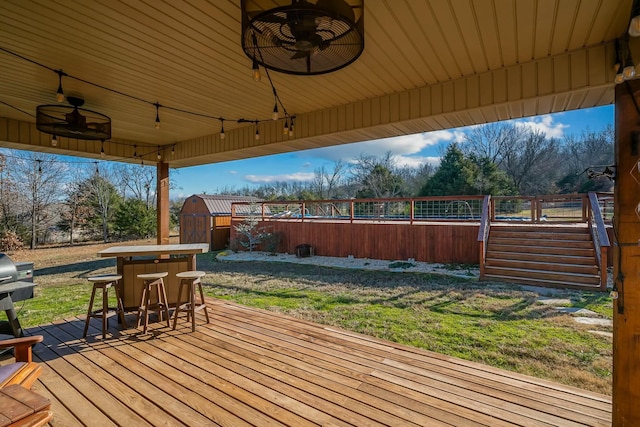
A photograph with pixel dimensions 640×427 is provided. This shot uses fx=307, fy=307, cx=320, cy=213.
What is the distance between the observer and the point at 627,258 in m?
1.61

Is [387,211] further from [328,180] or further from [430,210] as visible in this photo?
[328,180]

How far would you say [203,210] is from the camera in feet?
42.1

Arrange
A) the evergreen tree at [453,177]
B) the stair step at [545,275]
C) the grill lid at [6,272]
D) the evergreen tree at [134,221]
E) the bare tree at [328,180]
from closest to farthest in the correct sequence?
the grill lid at [6,272] → the stair step at [545,275] → the evergreen tree at [134,221] → the evergreen tree at [453,177] → the bare tree at [328,180]

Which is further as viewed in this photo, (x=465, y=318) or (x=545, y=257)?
(x=545, y=257)

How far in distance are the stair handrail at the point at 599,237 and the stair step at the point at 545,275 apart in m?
0.25

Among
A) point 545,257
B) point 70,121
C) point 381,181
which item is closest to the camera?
point 70,121

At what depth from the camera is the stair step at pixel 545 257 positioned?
5.94 meters

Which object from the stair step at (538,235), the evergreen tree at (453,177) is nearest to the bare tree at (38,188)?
the stair step at (538,235)

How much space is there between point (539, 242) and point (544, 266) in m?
0.90

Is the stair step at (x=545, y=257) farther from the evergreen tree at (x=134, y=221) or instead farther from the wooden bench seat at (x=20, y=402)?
the evergreen tree at (x=134, y=221)

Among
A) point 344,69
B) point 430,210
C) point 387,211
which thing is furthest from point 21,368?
point 430,210

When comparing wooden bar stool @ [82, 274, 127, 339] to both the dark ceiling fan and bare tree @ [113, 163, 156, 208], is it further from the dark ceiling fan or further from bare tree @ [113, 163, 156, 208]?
bare tree @ [113, 163, 156, 208]

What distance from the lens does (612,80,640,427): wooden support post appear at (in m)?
1.59

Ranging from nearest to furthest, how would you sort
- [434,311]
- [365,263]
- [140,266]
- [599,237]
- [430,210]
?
[140,266], [434,311], [599,237], [365,263], [430,210]
